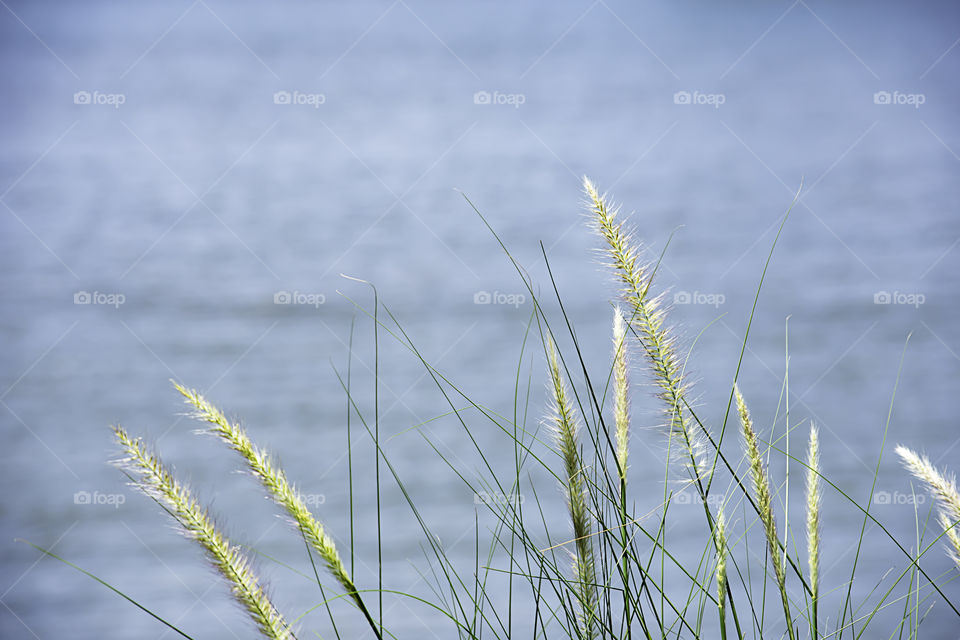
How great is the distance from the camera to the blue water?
4.50 ft

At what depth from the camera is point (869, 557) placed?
149 cm

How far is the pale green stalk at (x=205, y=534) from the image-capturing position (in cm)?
40

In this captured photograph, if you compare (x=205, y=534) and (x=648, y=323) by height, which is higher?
(x=648, y=323)

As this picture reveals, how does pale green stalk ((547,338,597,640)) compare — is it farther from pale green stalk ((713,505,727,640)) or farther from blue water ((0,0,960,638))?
blue water ((0,0,960,638))

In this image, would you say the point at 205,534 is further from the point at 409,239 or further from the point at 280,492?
the point at 409,239

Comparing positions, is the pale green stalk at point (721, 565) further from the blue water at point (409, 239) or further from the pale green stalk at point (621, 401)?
the blue water at point (409, 239)

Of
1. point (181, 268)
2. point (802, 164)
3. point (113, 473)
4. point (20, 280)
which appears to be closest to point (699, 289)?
point (802, 164)

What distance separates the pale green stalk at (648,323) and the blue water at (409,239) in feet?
2.93

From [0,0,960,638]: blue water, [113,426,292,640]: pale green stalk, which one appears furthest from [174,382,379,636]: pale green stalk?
[0,0,960,638]: blue water

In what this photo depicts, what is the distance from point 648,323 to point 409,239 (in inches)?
40.2

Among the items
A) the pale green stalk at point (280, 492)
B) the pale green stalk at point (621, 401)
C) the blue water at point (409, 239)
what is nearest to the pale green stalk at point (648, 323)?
the pale green stalk at point (621, 401)

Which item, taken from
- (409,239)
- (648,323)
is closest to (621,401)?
(648,323)

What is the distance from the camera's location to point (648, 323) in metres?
0.49

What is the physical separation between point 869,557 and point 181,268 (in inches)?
66.9
